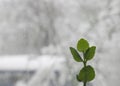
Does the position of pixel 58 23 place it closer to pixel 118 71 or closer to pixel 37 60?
pixel 37 60

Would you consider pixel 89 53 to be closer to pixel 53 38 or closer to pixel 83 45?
pixel 83 45

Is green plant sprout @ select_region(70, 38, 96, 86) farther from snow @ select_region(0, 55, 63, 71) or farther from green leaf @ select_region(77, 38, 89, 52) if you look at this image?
snow @ select_region(0, 55, 63, 71)

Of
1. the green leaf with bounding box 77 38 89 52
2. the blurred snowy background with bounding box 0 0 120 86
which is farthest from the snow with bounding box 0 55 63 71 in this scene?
the green leaf with bounding box 77 38 89 52

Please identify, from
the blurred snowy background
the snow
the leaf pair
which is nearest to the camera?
the leaf pair

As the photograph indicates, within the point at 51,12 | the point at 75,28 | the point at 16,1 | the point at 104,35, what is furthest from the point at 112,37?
the point at 16,1

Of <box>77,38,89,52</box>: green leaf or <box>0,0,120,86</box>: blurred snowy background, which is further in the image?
<box>0,0,120,86</box>: blurred snowy background

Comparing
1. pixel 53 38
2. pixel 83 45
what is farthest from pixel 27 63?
pixel 83 45

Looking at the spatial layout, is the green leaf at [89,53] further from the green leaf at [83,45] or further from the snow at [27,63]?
the snow at [27,63]

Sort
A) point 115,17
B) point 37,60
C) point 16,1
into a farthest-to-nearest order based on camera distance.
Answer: point 16,1 → point 37,60 → point 115,17
